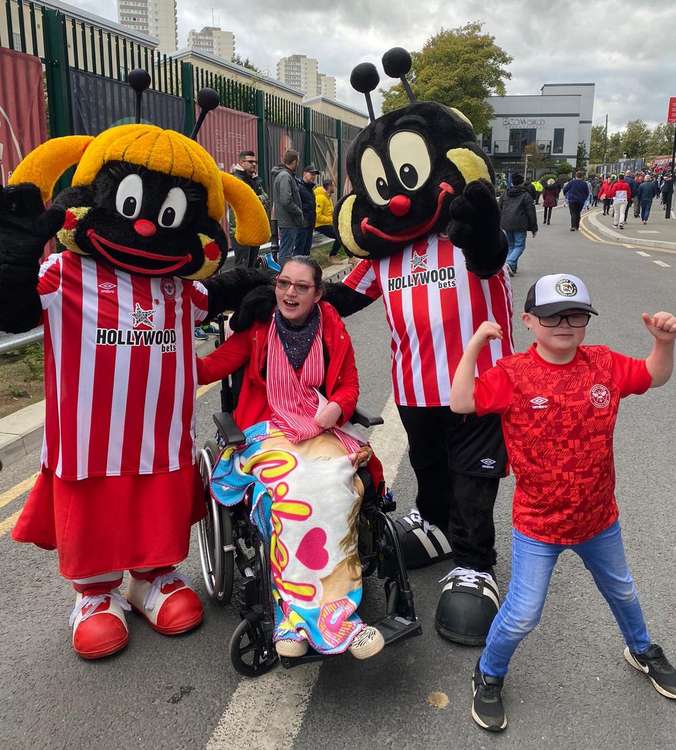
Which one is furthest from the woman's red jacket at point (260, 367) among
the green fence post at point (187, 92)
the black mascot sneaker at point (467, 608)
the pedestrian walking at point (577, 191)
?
the pedestrian walking at point (577, 191)

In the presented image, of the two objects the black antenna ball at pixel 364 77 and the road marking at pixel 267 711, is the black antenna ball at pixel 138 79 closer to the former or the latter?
the black antenna ball at pixel 364 77

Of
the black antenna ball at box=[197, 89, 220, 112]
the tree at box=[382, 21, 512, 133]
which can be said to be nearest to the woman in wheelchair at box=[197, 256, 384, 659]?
the black antenna ball at box=[197, 89, 220, 112]

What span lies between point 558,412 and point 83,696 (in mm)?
1857

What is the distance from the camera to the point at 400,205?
2.80m

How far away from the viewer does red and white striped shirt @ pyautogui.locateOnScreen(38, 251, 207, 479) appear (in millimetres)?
2578

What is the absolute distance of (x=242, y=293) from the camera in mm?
3098

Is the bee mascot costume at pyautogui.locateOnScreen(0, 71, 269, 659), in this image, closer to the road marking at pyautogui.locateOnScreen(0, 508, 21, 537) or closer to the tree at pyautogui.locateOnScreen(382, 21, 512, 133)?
the road marking at pyautogui.locateOnScreen(0, 508, 21, 537)

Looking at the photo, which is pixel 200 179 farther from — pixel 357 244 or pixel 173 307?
pixel 357 244

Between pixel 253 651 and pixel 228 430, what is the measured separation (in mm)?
818

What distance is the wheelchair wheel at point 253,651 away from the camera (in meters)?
2.37

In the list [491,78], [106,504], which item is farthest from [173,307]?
[491,78]

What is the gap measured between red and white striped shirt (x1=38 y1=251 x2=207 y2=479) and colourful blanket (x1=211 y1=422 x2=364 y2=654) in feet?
1.33

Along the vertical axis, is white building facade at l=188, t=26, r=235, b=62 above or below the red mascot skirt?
above

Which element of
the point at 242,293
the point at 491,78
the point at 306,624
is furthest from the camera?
the point at 491,78
